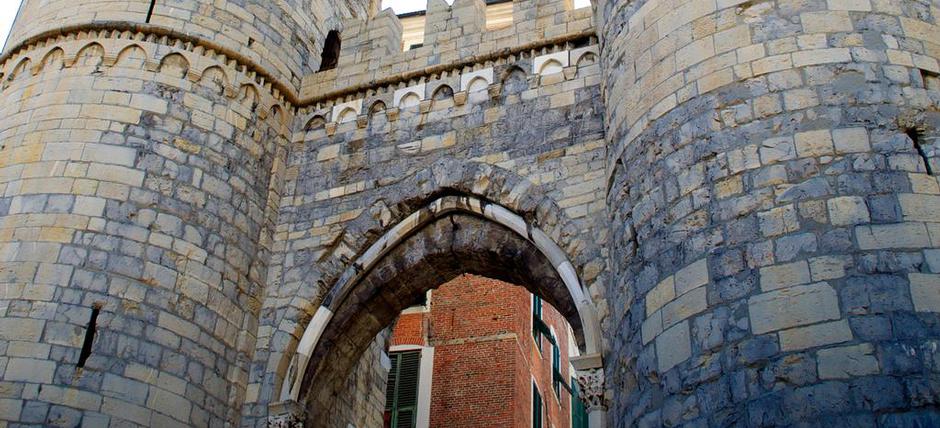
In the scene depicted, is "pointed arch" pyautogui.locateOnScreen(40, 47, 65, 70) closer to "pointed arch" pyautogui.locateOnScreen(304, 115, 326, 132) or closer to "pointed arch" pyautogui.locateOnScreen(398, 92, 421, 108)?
"pointed arch" pyautogui.locateOnScreen(304, 115, 326, 132)

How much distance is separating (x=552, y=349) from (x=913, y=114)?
12184 mm

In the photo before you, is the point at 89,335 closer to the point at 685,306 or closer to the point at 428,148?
the point at 428,148

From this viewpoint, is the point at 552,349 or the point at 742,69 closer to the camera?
the point at 742,69

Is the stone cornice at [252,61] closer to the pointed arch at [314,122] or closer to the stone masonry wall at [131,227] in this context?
the stone masonry wall at [131,227]

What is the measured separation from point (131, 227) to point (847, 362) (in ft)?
16.9

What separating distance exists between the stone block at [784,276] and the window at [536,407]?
9.99 metres

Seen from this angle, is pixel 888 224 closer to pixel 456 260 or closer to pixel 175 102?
pixel 456 260

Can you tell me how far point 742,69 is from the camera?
608 centimetres

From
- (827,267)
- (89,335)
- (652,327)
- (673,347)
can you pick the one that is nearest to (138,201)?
(89,335)

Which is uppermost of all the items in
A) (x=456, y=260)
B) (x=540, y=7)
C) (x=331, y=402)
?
(x=540, y=7)

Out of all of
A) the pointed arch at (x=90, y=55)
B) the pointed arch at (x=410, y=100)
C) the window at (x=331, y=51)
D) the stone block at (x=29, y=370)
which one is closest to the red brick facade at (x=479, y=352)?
the window at (x=331, y=51)

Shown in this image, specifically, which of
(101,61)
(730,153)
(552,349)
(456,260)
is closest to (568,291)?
(456,260)

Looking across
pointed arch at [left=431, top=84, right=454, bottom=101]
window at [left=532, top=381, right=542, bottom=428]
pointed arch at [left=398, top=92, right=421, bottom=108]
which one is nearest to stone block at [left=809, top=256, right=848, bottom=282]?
pointed arch at [left=431, top=84, right=454, bottom=101]

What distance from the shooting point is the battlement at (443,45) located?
866 cm
